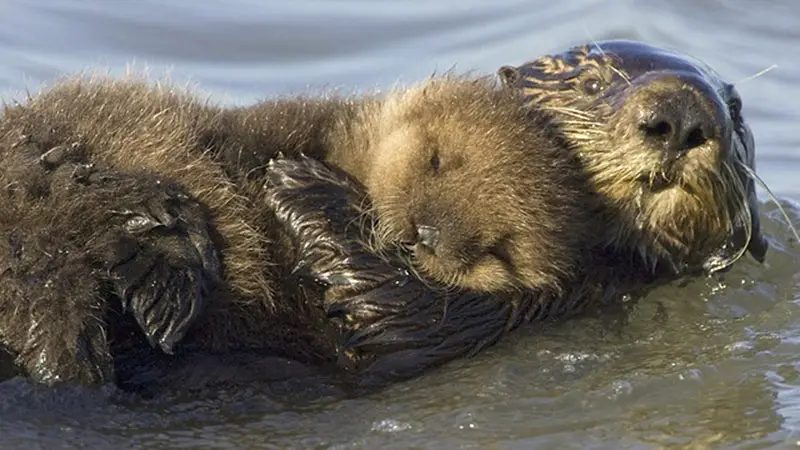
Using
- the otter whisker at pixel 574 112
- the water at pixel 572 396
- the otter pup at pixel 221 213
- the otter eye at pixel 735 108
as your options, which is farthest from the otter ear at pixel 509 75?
the water at pixel 572 396

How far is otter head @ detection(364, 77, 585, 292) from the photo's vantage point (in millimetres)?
4633

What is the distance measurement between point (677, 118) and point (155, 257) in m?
1.63

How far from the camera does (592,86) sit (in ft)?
16.9

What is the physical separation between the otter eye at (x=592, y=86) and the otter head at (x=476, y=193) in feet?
1.17

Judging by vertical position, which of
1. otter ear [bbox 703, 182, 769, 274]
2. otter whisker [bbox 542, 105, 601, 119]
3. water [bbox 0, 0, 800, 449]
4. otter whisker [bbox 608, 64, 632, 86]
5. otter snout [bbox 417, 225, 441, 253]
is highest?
otter whisker [bbox 608, 64, 632, 86]

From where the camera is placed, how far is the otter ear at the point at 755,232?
206 inches

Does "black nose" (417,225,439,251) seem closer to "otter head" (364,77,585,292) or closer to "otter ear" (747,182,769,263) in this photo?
"otter head" (364,77,585,292)

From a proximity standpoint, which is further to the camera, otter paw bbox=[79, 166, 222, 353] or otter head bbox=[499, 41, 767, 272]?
otter head bbox=[499, 41, 767, 272]

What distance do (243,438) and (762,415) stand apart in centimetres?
160

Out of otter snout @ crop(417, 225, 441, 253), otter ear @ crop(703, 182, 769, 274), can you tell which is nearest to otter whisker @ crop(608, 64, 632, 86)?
otter ear @ crop(703, 182, 769, 274)

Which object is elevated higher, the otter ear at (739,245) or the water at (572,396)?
the otter ear at (739,245)

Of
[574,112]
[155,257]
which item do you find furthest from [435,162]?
[155,257]

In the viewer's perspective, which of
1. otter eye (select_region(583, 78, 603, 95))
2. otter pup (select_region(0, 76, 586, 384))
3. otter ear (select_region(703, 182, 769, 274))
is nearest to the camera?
otter pup (select_region(0, 76, 586, 384))

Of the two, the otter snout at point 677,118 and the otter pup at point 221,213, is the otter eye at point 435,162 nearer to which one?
the otter pup at point 221,213
